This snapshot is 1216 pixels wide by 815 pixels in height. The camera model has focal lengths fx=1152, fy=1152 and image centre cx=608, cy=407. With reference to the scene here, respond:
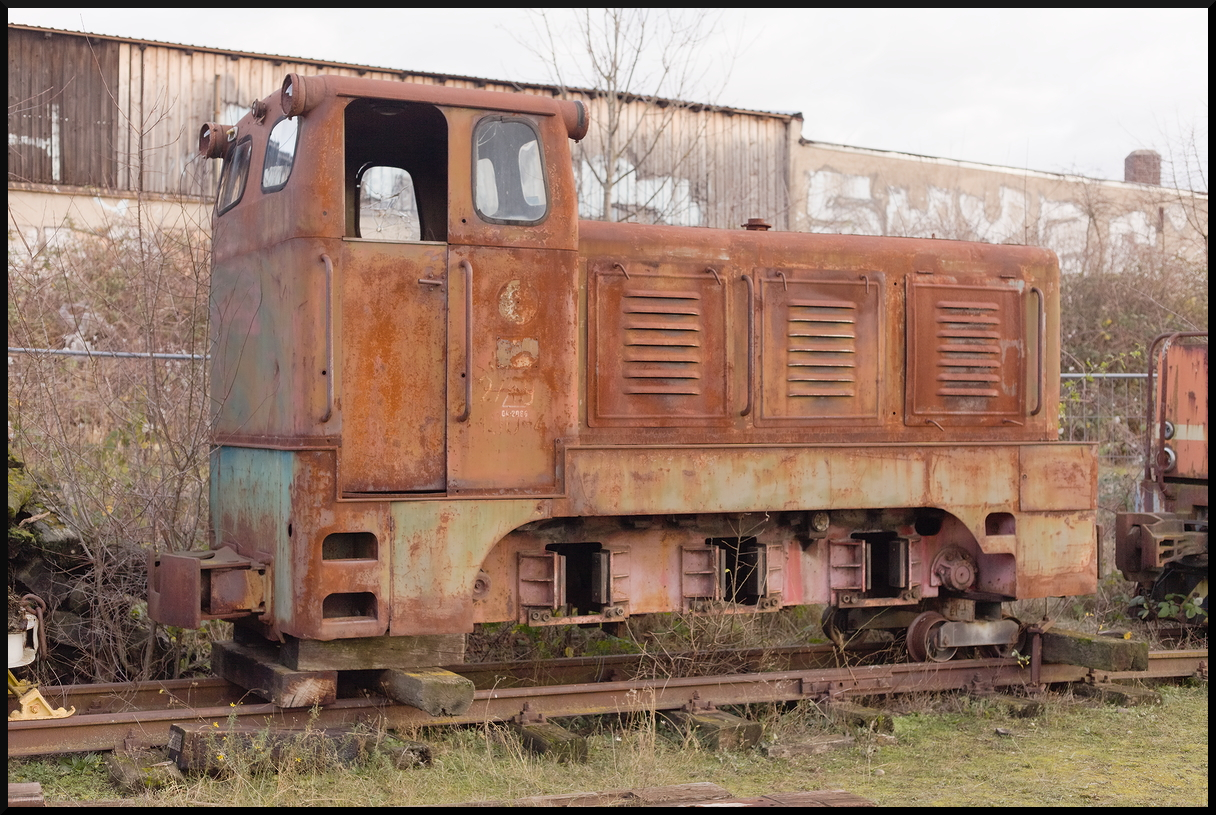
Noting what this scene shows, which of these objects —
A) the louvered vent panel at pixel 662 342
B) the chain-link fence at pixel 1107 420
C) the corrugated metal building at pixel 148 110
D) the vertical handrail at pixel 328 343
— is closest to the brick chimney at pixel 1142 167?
the corrugated metal building at pixel 148 110

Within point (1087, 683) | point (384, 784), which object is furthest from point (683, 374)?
point (1087, 683)

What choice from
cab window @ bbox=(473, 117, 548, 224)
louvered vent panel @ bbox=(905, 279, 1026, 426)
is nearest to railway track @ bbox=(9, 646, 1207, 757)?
louvered vent panel @ bbox=(905, 279, 1026, 426)

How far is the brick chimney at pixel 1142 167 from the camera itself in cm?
2508

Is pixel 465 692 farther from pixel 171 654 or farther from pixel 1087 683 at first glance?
pixel 1087 683

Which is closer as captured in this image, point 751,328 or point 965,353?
point 751,328

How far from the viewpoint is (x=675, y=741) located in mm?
6008

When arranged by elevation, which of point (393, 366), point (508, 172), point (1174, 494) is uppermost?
point (508, 172)

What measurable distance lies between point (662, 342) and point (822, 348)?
1065mm

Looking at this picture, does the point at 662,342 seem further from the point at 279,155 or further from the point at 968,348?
the point at 279,155

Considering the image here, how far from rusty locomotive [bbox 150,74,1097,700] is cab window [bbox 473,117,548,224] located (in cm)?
1

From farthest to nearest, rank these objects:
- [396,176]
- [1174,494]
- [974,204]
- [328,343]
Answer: [974,204]
[1174,494]
[396,176]
[328,343]

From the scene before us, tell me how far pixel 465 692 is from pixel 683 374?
220 cm

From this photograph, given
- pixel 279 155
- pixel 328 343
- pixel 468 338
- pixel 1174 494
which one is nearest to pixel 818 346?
pixel 468 338

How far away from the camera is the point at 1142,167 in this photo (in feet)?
84.3
